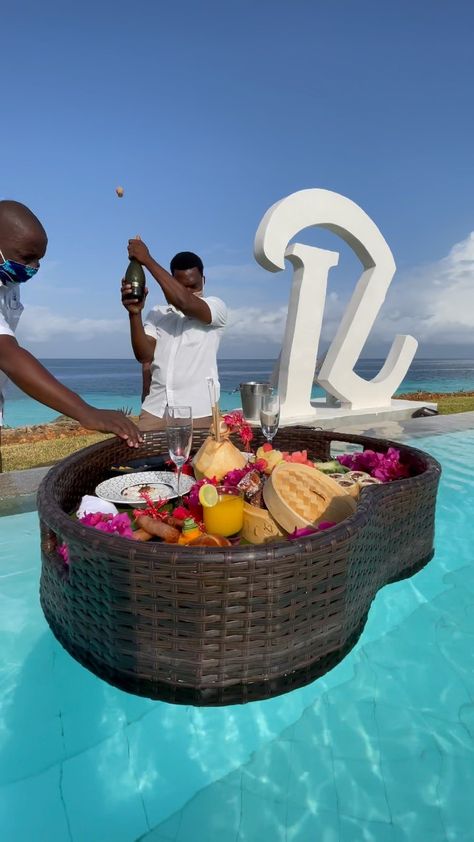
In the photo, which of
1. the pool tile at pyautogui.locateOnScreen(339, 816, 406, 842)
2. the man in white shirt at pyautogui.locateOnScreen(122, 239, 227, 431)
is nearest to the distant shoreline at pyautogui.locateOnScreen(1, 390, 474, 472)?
the man in white shirt at pyautogui.locateOnScreen(122, 239, 227, 431)

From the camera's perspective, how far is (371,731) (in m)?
1.50

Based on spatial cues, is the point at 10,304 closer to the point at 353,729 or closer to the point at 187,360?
the point at 187,360

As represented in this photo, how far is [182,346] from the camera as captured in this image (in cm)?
312

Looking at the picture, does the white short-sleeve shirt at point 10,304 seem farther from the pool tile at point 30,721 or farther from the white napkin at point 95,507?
the pool tile at point 30,721

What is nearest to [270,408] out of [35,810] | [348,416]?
[35,810]

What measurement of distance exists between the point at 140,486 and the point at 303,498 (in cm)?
73

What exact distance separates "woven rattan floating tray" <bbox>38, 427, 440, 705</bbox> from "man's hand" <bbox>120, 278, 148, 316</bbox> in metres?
1.47

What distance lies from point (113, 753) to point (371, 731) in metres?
0.80

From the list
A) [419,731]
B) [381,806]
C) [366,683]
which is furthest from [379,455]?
[381,806]

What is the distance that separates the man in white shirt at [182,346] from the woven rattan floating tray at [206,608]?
62.4 inches

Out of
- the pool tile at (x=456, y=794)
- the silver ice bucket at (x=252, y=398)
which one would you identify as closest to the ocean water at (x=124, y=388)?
the silver ice bucket at (x=252, y=398)

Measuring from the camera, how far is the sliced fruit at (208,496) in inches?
59.2

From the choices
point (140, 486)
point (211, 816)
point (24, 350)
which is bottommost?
point (211, 816)

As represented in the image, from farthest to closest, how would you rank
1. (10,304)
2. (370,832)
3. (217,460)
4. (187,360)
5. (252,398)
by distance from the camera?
1. (252,398)
2. (187,360)
3. (10,304)
4. (217,460)
5. (370,832)
